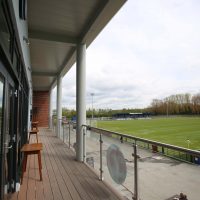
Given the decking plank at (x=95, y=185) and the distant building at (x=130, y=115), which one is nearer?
the decking plank at (x=95, y=185)

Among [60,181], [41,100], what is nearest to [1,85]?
[60,181]

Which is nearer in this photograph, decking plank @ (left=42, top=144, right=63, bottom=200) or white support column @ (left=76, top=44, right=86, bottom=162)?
decking plank @ (left=42, top=144, right=63, bottom=200)

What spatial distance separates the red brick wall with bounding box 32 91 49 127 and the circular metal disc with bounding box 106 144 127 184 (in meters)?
13.6

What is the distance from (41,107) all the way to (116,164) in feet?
46.0

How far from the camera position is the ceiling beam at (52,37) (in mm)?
4605

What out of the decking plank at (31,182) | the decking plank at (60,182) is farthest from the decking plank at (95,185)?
the decking plank at (31,182)

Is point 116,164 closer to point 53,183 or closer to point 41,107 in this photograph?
point 53,183

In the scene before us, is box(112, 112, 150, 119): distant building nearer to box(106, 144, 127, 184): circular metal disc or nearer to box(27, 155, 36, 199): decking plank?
box(27, 155, 36, 199): decking plank

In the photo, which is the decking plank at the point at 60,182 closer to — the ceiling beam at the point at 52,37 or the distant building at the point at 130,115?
the ceiling beam at the point at 52,37

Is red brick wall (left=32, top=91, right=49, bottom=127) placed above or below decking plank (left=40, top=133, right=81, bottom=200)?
above

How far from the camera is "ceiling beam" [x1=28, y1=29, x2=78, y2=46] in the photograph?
461 cm

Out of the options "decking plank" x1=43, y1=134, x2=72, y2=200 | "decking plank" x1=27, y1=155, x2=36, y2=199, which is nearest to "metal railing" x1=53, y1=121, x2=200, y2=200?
"decking plank" x1=43, y1=134, x2=72, y2=200

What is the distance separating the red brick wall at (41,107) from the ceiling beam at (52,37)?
11719 mm

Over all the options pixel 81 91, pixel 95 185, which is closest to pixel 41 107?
pixel 81 91
